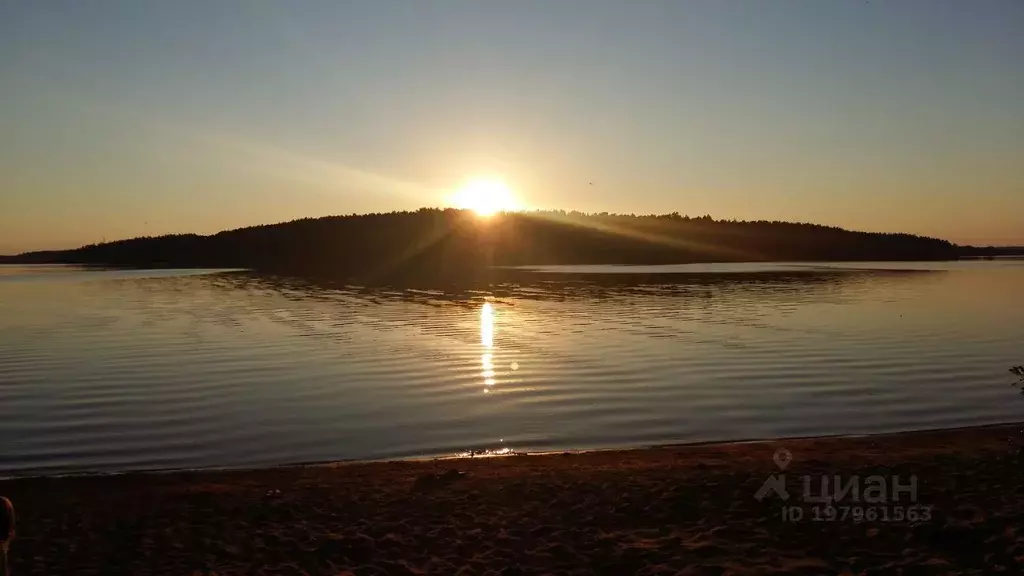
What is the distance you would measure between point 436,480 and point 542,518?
263 cm

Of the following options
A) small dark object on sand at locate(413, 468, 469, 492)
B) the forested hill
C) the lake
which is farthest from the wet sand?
the forested hill

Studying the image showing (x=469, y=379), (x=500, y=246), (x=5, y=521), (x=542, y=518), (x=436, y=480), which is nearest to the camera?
(x=5, y=521)

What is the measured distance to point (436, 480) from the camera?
508 inches

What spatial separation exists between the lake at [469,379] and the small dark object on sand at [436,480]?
234 centimetres

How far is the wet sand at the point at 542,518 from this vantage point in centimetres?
918

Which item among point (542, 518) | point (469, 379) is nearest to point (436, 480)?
point (542, 518)

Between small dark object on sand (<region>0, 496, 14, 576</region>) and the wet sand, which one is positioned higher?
small dark object on sand (<region>0, 496, 14, 576</region>)

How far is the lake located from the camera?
658 inches

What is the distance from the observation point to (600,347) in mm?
29938

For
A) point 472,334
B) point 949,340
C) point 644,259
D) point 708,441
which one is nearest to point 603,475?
point 708,441

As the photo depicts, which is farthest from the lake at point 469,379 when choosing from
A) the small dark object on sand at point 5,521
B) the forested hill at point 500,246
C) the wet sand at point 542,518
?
the forested hill at point 500,246

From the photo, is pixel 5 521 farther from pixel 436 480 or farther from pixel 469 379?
pixel 469 379

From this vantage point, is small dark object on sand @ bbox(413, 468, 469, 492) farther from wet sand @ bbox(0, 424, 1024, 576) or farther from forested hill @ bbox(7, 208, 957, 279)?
forested hill @ bbox(7, 208, 957, 279)

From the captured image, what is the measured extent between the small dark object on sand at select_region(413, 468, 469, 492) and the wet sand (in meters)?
0.05
